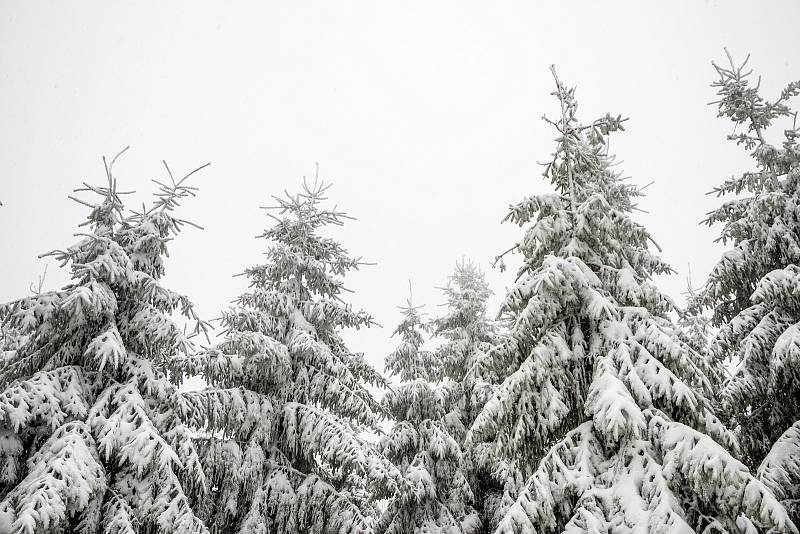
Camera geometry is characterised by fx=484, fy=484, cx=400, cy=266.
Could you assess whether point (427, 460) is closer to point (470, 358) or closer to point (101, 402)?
point (470, 358)

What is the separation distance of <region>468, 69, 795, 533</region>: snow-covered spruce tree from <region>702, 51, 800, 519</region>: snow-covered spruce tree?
1.99 meters

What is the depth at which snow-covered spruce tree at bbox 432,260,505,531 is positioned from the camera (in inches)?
620

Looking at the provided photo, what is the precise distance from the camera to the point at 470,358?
1786cm

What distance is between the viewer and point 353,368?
13789 mm

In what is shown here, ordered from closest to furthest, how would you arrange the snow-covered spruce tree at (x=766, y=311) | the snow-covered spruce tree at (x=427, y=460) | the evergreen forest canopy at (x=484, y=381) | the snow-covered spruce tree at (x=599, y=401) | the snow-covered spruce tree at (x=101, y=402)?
the snow-covered spruce tree at (x=599, y=401) < the evergreen forest canopy at (x=484, y=381) < the snow-covered spruce tree at (x=101, y=402) < the snow-covered spruce tree at (x=766, y=311) < the snow-covered spruce tree at (x=427, y=460)

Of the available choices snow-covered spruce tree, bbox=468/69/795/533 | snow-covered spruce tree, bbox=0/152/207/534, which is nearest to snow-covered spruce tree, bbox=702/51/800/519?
snow-covered spruce tree, bbox=468/69/795/533

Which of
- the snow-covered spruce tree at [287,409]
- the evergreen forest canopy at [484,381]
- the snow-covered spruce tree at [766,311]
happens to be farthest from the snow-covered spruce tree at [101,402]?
the snow-covered spruce tree at [766,311]

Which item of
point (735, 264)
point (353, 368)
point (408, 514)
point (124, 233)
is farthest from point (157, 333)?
point (735, 264)

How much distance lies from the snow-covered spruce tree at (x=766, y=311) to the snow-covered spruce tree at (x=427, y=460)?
817cm

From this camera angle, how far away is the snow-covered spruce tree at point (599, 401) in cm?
616

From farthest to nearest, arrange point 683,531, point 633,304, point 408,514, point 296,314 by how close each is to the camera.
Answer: point 408,514
point 296,314
point 633,304
point 683,531

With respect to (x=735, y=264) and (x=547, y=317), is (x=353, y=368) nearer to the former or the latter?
(x=547, y=317)

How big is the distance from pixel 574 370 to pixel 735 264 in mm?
5395

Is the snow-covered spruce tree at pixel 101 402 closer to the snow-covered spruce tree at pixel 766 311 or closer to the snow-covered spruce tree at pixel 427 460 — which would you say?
the snow-covered spruce tree at pixel 427 460
